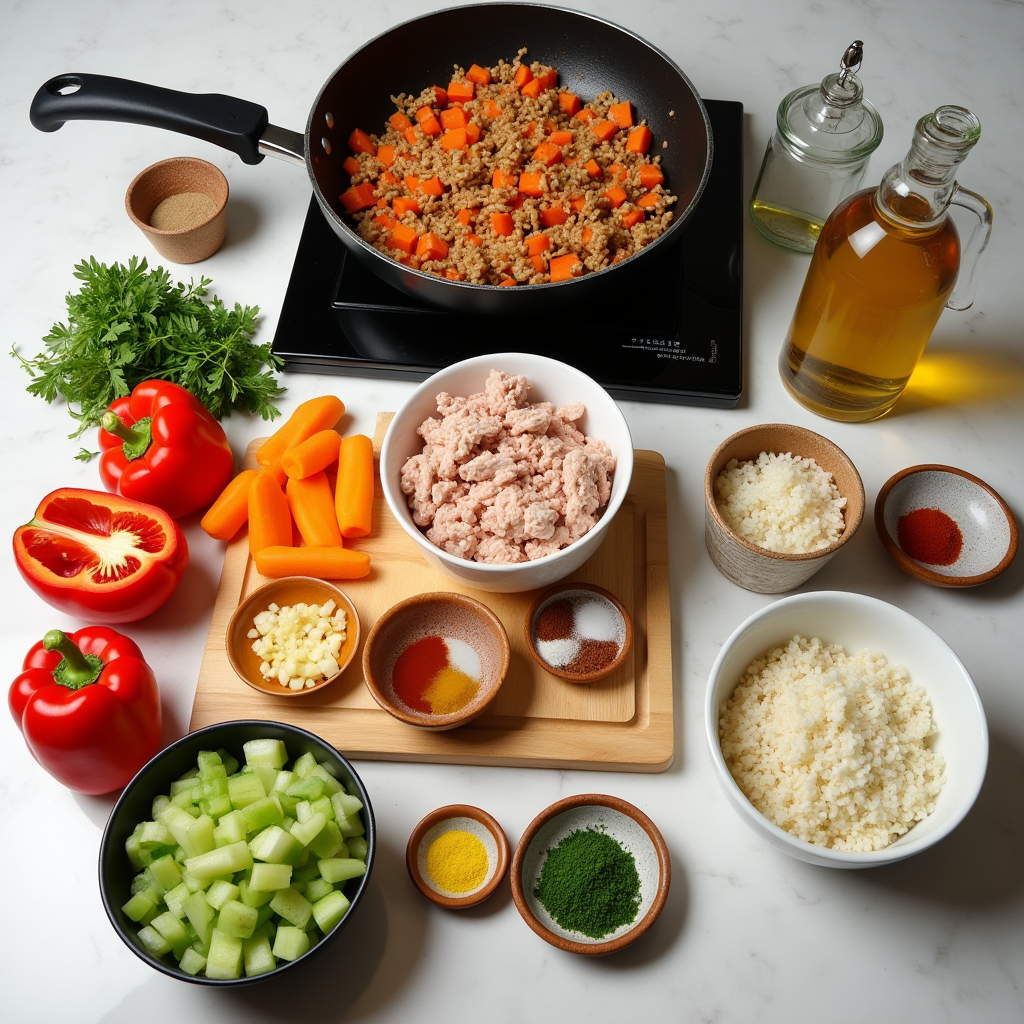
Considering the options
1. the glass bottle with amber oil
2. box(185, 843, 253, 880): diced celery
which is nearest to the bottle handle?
the glass bottle with amber oil

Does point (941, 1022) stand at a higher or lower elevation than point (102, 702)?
lower

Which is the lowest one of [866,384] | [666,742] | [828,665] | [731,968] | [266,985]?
[266,985]

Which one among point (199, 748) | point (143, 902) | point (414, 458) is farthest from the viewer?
point (414, 458)

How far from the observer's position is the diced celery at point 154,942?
121cm

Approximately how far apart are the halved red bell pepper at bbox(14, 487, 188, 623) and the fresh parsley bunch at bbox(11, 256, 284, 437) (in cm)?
27

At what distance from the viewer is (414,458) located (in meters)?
1.49

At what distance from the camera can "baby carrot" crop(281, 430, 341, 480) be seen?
5.35ft

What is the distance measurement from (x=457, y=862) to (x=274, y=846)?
0.30m

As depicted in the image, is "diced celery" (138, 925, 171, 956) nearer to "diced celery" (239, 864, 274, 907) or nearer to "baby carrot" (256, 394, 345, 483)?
"diced celery" (239, 864, 274, 907)

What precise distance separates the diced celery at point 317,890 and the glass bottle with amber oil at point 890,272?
4.11ft

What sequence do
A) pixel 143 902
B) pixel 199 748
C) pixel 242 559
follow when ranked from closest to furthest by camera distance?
pixel 143 902, pixel 199 748, pixel 242 559

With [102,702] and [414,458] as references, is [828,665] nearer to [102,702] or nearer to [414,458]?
[414,458]

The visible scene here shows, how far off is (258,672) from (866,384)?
123 centimetres

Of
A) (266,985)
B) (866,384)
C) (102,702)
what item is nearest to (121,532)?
(102,702)
